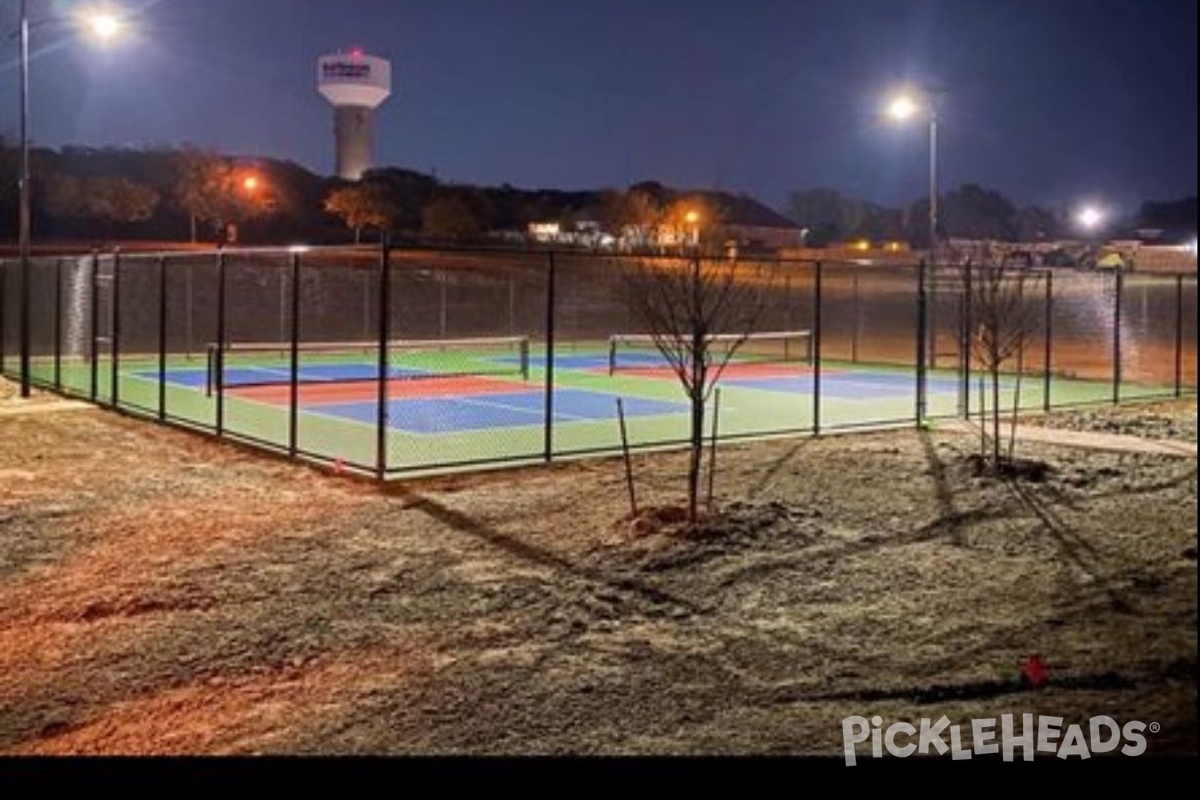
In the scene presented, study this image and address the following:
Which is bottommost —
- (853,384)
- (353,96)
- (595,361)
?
(853,384)

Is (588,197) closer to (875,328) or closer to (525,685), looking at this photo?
(875,328)

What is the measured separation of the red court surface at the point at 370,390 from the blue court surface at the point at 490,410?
75 centimetres

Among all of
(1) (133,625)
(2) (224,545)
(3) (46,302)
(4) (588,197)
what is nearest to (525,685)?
(1) (133,625)

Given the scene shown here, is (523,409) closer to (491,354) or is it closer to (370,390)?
(370,390)

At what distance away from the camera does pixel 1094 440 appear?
16.8 meters

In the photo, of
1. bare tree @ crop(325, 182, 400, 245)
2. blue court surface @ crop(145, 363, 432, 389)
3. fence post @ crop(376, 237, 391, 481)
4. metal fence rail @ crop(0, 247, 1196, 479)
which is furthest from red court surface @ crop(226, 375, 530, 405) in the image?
bare tree @ crop(325, 182, 400, 245)

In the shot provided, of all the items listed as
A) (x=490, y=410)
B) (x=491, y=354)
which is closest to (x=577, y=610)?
(x=490, y=410)

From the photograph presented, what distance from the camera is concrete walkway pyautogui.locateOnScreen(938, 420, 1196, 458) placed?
51.3ft

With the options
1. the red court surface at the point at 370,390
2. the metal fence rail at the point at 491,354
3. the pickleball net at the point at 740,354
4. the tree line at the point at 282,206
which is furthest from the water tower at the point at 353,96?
the red court surface at the point at 370,390

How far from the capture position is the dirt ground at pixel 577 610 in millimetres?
6586

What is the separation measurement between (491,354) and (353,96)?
69106mm

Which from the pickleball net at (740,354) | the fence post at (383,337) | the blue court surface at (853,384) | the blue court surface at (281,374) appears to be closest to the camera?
the fence post at (383,337)

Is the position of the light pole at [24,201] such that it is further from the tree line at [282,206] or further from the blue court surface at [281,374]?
the tree line at [282,206]

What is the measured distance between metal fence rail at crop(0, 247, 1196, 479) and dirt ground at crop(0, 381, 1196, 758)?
2470 mm
